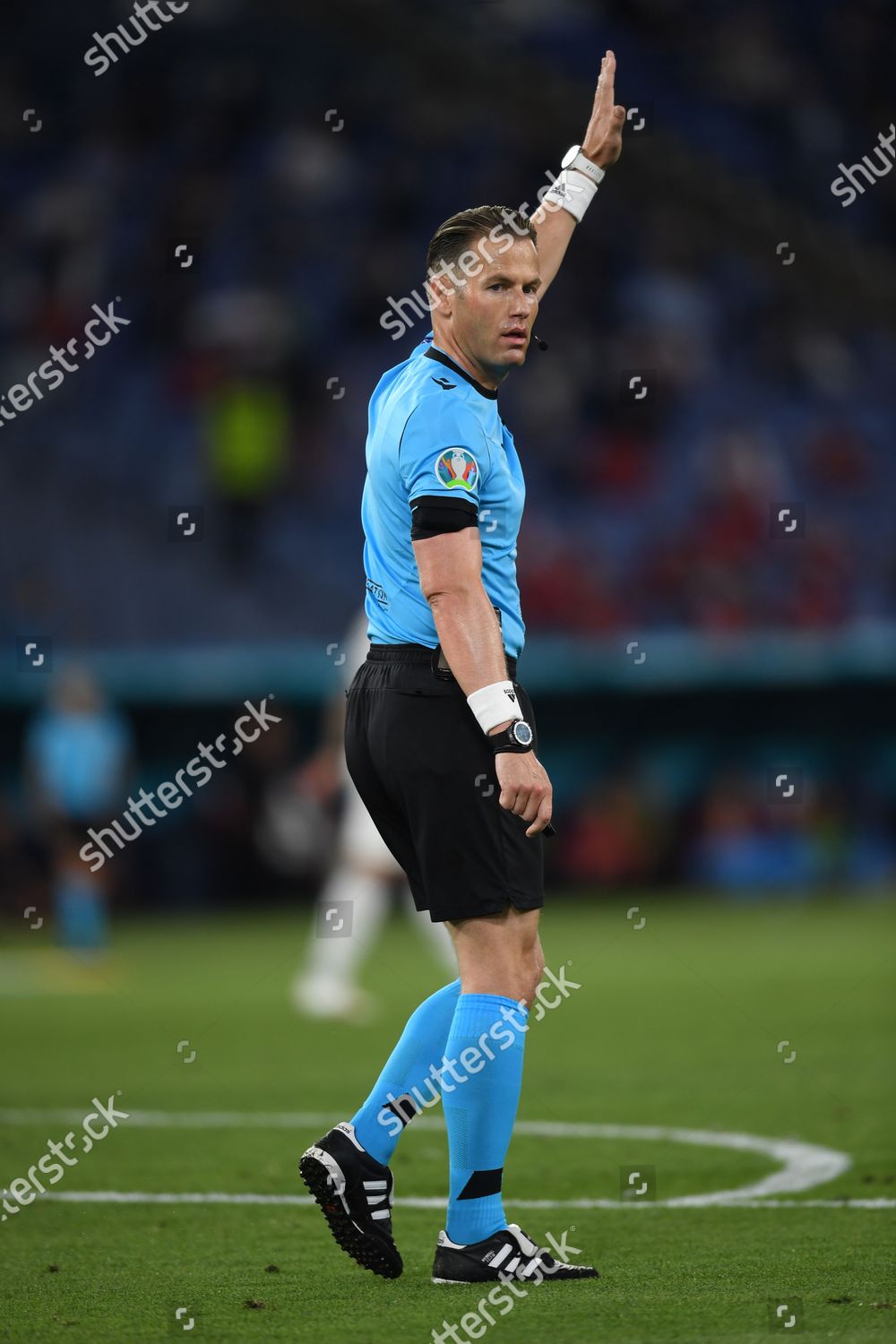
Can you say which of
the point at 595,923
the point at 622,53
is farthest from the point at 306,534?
the point at 622,53

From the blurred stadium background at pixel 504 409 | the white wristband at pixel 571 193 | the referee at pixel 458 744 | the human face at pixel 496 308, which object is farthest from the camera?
the blurred stadium background at pixel 504 409

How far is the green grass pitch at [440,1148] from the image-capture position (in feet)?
13.9

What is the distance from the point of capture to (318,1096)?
25.7 ft

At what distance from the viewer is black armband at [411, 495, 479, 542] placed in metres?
4.32

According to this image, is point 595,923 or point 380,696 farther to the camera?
point 595,923

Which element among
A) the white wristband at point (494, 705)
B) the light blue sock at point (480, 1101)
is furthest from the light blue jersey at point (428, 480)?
the light blue sock at point (480, 1101)

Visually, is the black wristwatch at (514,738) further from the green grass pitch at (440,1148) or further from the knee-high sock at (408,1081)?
the green grass pitch at (440,1148)

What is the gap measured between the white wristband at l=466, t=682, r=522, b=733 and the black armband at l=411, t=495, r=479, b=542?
36 centimetres

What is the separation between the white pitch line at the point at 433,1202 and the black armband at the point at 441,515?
2167mm

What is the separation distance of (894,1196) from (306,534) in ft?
48.7

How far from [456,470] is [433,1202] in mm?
2436

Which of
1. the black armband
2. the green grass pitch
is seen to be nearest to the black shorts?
the black armband

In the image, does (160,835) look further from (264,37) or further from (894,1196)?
(894,1196)

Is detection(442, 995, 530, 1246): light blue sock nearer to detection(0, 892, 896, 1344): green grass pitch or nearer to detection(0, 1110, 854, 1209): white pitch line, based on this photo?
detection(0, 892, 896, 1344): green grass pitch
